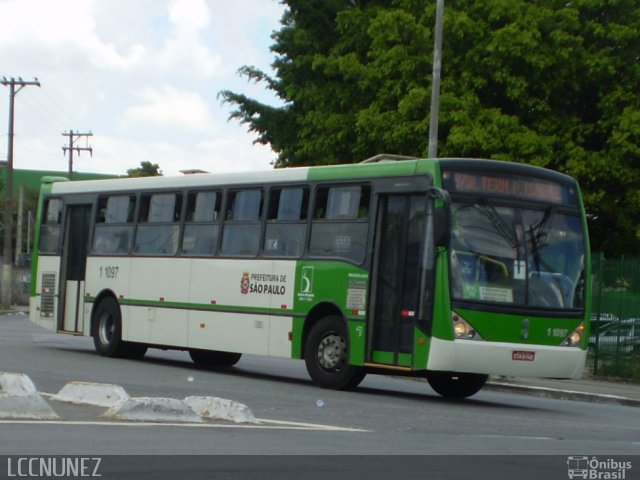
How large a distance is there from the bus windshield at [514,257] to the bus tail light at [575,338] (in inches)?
11.3

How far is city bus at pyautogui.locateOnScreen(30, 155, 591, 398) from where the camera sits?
1816 cm

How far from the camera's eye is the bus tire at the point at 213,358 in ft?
82.6

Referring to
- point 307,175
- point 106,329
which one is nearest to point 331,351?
point 307,175

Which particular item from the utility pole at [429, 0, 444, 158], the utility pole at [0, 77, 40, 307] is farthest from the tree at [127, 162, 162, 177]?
the utility pole at [429, 0, 444, 158]

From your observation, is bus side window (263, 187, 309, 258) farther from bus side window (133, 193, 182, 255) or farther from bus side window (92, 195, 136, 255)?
bus side window (92, 195, 136, 255)

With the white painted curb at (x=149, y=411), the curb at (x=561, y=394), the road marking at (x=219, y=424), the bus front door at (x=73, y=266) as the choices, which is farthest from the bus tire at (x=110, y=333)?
the white painted curb at (x=149, y=411)

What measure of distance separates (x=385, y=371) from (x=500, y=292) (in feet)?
6.78

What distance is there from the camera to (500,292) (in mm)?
18234

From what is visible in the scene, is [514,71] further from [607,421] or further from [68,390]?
[68,390]

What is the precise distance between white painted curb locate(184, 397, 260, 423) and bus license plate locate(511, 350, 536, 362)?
5.56m

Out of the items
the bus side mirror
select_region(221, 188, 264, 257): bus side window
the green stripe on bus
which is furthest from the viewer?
select_region(221, 188, 264, 257): bus side window

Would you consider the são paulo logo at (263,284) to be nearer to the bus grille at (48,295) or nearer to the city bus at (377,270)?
the city bus at (377,270)

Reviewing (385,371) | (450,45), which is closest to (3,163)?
(450,45)
